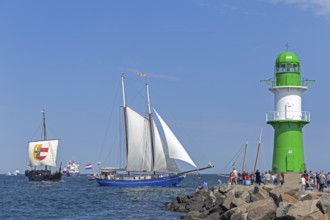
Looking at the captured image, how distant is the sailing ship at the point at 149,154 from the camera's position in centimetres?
6744

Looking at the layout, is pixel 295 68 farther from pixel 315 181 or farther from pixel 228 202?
pixel 228 202

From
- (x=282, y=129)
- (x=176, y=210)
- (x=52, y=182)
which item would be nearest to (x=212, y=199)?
(x=176, y=210)

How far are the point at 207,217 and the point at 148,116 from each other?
4458cm

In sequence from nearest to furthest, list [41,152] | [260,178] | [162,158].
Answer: [260,178] < [162,158] < [41,152]

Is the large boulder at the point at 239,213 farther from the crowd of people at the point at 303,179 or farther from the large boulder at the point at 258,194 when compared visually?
the crowd of people at the point at 303,179

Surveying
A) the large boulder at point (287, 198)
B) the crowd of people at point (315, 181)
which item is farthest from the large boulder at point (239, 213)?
the crowd of people at point (315, 181)

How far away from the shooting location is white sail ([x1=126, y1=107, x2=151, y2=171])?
71188 mm

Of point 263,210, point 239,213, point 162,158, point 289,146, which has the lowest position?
point 239,213

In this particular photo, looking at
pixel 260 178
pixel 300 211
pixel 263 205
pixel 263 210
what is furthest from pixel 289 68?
pixel 300 211

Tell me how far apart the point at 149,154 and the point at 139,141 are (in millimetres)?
1953

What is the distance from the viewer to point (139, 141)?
7156 cm

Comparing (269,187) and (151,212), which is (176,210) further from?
(269,187)

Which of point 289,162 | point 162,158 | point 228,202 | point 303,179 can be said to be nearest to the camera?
point 228,202

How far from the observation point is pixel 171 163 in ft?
228
